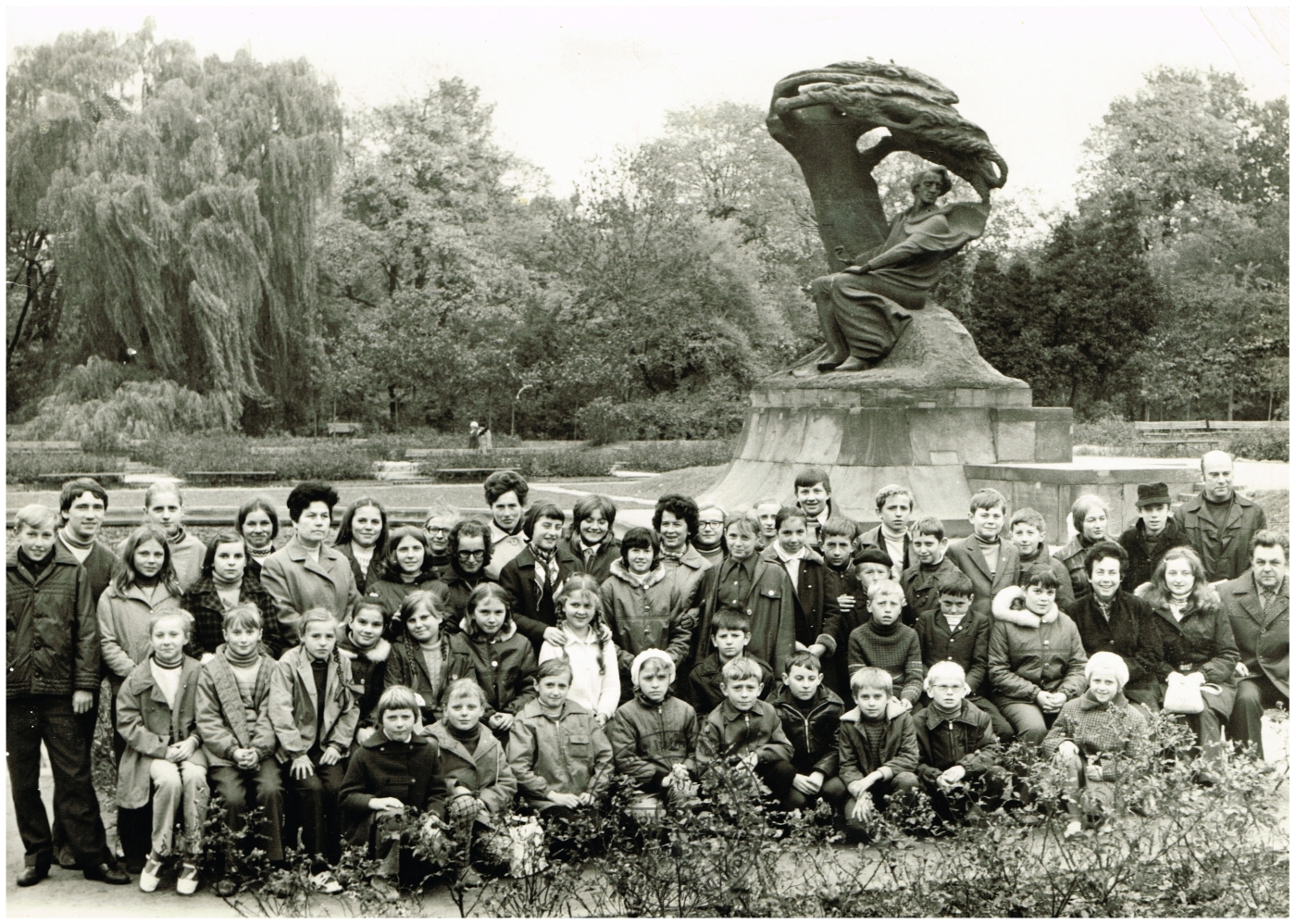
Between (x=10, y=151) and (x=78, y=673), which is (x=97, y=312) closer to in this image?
(x=10, y=151)

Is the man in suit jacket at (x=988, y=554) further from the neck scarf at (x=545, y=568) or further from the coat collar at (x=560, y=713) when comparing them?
the coat collar at (x=560, y=713)

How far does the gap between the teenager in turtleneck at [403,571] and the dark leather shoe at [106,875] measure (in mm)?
1343

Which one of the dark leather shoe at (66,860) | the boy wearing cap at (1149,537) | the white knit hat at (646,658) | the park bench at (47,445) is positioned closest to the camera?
the dark leather shoe at (66,860)

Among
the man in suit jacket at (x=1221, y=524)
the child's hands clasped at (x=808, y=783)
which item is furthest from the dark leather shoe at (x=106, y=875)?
the man in suit jacket at (x=1221, y=524)

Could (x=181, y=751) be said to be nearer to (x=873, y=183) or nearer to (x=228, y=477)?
(x=873, y=183)

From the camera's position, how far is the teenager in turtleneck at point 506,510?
5.76 metres

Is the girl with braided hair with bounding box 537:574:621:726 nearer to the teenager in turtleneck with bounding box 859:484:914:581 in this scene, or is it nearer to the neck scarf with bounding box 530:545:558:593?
the neck scarf with bounding box 530:545:558:593

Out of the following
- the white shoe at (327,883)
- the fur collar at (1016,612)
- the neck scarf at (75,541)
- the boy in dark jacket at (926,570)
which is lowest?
the white shoe at (327,883)

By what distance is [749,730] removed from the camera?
4.57 meters

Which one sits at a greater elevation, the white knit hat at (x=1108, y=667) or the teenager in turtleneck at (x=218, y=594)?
the teenager in turtleneck at (x=218, y=594)

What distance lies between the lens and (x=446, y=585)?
5.18m

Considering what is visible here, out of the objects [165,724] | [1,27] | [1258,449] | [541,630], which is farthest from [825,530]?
[1258,449]

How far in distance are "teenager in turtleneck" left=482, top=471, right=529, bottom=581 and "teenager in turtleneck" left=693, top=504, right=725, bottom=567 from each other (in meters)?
0.81

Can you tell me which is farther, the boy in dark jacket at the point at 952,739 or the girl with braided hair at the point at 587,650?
the girl with braided hair at the point at 587,650
